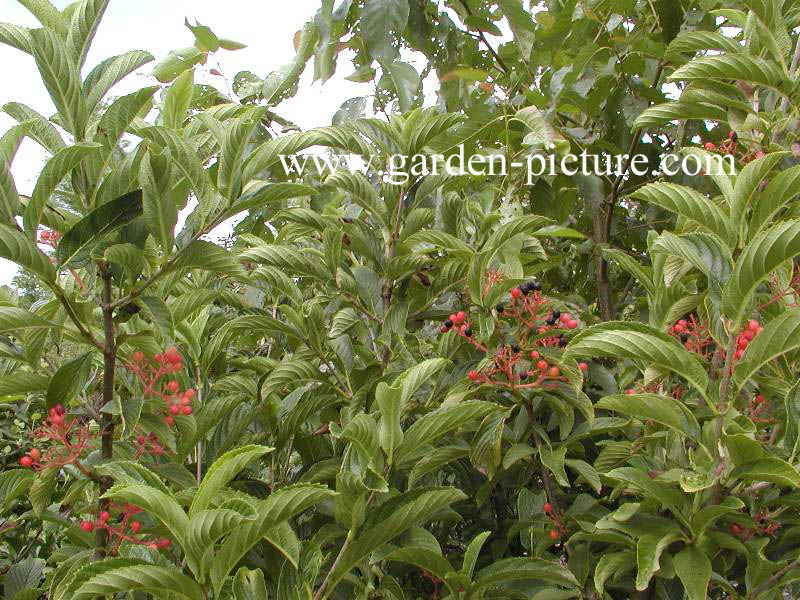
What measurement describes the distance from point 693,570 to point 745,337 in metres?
0.43

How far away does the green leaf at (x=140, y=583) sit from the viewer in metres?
1.06

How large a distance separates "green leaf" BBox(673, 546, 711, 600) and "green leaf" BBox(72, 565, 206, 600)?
32.6 inches

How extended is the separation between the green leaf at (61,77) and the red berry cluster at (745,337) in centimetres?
126

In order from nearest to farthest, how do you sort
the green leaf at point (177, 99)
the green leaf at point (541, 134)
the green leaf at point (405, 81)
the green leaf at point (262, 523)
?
the green leaf at point (262, 523) < the green leaf at point (177, 99) < the green leaf at point (541, 134) < the green leaf at point (405, 81)

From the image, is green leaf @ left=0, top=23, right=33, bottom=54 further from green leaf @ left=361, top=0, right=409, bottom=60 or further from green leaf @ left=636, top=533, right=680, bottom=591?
green leaf @ left=636, top=533, right=680, bottom=591

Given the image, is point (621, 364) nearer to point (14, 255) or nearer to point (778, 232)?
point (778, 232)

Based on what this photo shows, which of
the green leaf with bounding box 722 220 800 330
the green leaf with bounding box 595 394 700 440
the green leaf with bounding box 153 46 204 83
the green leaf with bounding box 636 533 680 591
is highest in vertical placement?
the green leaf with bounding box 153 46 204 83

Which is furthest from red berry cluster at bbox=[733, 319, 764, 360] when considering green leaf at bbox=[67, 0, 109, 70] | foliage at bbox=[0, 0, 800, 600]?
green leaf at bbox=[67, 0, 109, 70]

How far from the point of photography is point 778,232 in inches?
45.2

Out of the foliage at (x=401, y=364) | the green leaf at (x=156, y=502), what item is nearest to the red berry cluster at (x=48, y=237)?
the foliage at (x=401, y=364)

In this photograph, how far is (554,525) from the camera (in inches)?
62.4

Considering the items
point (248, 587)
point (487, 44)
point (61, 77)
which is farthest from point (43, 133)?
point (487, 44)

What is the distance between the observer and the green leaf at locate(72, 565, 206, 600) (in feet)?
3.48

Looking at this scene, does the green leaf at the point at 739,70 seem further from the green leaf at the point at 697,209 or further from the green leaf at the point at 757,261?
the green leaf at the point at 757,261
